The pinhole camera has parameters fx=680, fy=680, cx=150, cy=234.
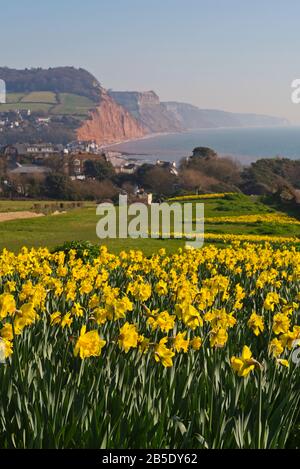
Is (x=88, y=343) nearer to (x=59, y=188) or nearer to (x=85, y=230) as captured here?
(x=85, y=230)

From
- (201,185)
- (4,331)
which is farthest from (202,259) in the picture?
(201,185)

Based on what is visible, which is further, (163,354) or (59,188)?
(59,188)

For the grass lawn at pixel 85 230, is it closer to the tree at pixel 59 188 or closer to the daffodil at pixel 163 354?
the daffodil at pixel 163 354

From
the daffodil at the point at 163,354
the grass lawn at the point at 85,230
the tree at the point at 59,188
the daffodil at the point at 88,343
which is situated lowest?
the tree at the point at 59,188

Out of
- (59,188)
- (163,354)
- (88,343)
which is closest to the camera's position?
(88,343)

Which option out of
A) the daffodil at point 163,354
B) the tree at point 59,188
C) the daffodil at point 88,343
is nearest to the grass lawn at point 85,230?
the daffodil at point 163,354

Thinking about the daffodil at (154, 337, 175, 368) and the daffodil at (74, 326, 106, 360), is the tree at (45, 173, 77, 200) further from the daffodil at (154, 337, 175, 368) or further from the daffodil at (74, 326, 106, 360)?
the daffodil at (74, 326, 106, 360)

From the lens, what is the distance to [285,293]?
8188 millimetres

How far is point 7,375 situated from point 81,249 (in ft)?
31.0

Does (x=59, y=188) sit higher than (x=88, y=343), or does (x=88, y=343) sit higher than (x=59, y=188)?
(x=88, y=343)

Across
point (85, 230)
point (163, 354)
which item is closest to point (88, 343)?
point (163, 354)

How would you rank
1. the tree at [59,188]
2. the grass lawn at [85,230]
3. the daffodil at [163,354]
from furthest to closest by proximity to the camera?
the tree at [59,188], the grass lawn at [85,230], the daffodil at [163,354]

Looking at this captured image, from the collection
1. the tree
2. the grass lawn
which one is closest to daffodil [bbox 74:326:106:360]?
the grass lawn
